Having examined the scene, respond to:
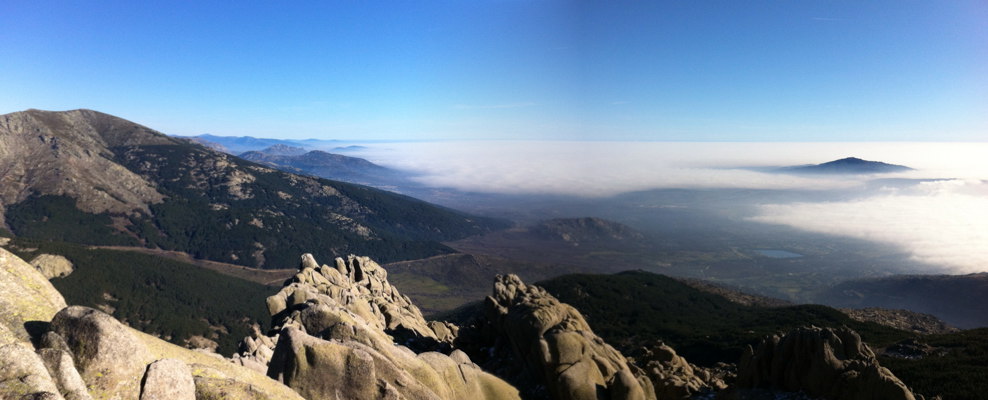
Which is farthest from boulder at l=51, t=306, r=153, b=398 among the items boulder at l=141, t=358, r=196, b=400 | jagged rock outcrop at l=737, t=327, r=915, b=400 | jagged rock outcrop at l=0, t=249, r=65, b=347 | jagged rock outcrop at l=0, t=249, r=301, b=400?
jagged rock outcrop at l=737, t=327, r=915, b=400

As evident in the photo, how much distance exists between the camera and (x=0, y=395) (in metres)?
9.66

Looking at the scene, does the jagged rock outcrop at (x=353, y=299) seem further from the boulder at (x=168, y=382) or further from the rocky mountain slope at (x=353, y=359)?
the boulder at (x=168, y=382)

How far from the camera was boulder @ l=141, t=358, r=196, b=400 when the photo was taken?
42.7 feet

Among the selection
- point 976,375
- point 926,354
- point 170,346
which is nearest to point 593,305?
point 926,354

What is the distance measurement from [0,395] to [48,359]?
242cm

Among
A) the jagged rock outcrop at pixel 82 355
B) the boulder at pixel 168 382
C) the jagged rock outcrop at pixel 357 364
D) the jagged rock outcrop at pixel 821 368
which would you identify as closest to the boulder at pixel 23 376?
the jagged rock outcrop at pixel 82 355

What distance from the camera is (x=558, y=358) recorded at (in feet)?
131

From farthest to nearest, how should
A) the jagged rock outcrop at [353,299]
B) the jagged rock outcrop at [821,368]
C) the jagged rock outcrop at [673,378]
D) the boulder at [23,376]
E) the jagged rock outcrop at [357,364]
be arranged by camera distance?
the jagged rock outcrop at [353,299] < the jagged rock outcrop at [673,378] < the jagged rock outcrop at [821,368] < the jagged rock outcrop at [357,364] < the boulder at [23,376]

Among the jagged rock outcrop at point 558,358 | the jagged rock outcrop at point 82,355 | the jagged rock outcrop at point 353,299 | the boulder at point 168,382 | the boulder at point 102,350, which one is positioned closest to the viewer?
the jagged rock outcrop at point 82,355

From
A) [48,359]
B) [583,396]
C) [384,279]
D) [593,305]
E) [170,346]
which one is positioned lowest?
[593,305]

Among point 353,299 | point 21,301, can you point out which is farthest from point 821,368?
point 353,299

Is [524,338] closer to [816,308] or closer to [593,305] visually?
[593,305]

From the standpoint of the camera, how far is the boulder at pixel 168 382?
13.0 m

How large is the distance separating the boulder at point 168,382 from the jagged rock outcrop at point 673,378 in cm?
4042
